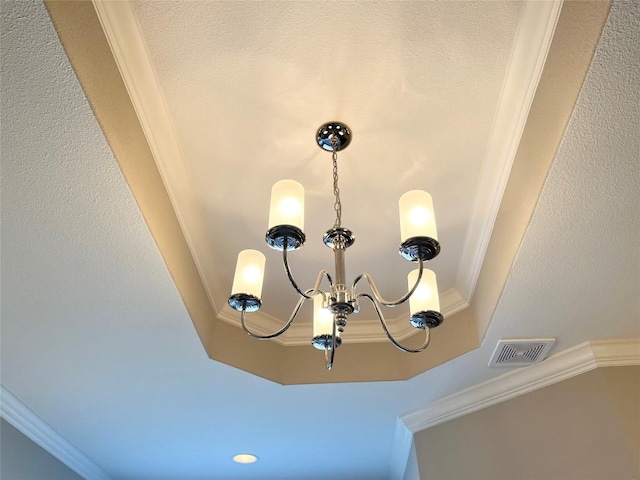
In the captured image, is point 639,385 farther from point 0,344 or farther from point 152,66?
point 0,344

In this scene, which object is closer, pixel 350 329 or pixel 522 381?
pixel 522 381

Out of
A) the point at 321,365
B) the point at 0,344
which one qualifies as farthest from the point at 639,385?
the point at 0,344

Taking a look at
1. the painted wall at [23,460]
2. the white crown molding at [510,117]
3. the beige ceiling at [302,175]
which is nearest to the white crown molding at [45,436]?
the painted wall at [23,460]

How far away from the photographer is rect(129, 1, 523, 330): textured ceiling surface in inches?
52.1

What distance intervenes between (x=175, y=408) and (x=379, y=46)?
2.02m

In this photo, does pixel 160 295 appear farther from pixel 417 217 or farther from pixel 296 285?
pixel 417 217

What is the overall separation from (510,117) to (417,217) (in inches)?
22.4

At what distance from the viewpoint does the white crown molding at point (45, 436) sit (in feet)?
7.87

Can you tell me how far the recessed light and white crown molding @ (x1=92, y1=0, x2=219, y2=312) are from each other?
5.30 feet

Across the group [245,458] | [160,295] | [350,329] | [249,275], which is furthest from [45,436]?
[249,275]

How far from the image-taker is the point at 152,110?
152 centimetres

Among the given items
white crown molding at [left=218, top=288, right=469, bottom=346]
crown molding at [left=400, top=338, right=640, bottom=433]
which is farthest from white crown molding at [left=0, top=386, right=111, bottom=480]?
crown molding at [left=400, top=338, right=640, bottom=433]

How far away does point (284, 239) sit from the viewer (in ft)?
3.83

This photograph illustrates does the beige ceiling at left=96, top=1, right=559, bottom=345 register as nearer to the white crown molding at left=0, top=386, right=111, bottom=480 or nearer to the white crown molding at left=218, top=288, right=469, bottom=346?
the white crown molding at left=218, top=288, right=469, bottom=346
